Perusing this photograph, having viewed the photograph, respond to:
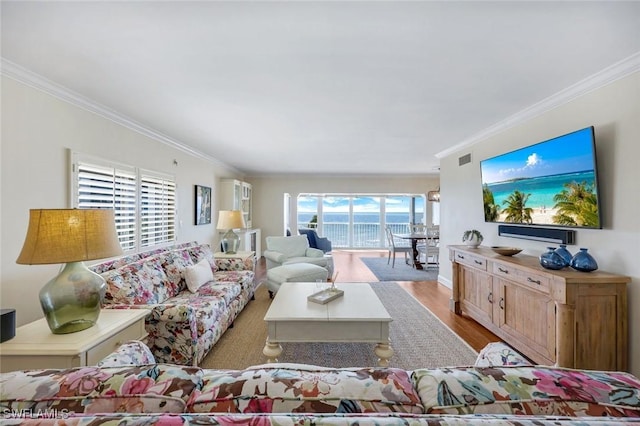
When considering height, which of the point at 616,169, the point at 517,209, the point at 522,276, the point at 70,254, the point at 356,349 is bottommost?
the point at 356,349

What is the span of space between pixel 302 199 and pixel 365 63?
718cm

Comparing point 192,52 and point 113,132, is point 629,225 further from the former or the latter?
point 113,132

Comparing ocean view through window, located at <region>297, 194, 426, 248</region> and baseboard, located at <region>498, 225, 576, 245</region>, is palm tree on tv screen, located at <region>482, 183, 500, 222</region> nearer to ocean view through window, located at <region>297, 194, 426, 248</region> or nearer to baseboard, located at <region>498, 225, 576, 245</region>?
baseboard, located at <region>498, 225, 576, 245</region>

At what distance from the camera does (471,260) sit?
3.22m

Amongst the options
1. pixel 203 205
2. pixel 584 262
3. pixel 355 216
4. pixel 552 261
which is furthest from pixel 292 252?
pixel 355 216

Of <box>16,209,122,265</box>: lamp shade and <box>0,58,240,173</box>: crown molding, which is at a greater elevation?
<box>0,58,240,173</box>: crown molding

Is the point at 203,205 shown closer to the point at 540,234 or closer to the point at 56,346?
the point at 56,346

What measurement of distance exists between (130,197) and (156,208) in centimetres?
51

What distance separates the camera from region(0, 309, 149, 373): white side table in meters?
1.46

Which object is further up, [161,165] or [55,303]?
[161,165]

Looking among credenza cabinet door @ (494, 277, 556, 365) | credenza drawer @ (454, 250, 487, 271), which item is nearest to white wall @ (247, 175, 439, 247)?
credenza drawer @ (454, 250, 487, 271)

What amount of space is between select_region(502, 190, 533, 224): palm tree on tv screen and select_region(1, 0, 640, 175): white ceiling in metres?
A: 0.91

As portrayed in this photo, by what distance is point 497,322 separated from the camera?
2820 millimetres

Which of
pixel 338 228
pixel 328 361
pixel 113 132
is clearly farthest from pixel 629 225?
pixel 338 228
